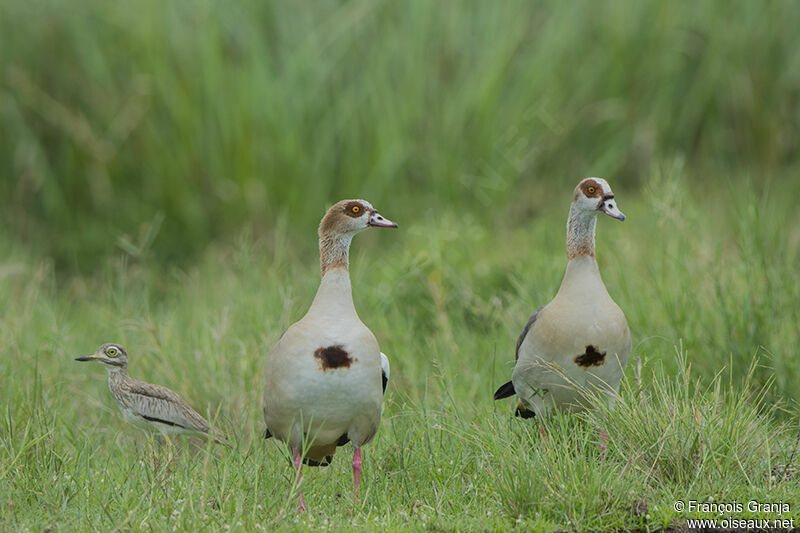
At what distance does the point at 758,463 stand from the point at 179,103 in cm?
652

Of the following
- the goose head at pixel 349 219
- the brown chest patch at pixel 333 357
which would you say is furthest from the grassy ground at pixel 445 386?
the goose head at pixel 349 219

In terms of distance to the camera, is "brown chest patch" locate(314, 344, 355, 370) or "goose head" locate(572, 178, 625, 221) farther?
"goose head" locate(572, 178, 625, 221)

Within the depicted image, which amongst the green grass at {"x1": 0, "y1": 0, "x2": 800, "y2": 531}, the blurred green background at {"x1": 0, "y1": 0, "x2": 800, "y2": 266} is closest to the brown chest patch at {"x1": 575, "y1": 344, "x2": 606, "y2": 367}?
the green grass at {"x1": 0, "y1": 0, "x2": 800, "y2": 531}

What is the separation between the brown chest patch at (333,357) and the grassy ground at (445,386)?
1.72 feet

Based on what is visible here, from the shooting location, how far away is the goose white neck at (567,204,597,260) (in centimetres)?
484

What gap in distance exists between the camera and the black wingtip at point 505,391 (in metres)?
5.13

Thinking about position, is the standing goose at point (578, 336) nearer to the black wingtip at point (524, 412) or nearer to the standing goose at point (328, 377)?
the black wingtip at point (524, 412)

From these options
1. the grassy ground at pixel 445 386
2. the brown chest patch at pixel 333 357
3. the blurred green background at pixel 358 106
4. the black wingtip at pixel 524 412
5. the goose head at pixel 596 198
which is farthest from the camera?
the blurred green background at pixel 358 106

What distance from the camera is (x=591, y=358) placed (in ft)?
15.2

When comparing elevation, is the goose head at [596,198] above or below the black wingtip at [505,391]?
above

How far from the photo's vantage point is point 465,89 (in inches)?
375

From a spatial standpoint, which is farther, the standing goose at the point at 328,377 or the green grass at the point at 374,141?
the green grass at the point at 374,141

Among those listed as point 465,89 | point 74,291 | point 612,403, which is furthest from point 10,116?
point 612,403

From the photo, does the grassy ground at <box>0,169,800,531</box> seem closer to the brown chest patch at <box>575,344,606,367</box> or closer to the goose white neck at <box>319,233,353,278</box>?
the brown chest patch at <box>575,344,606,367</box>
